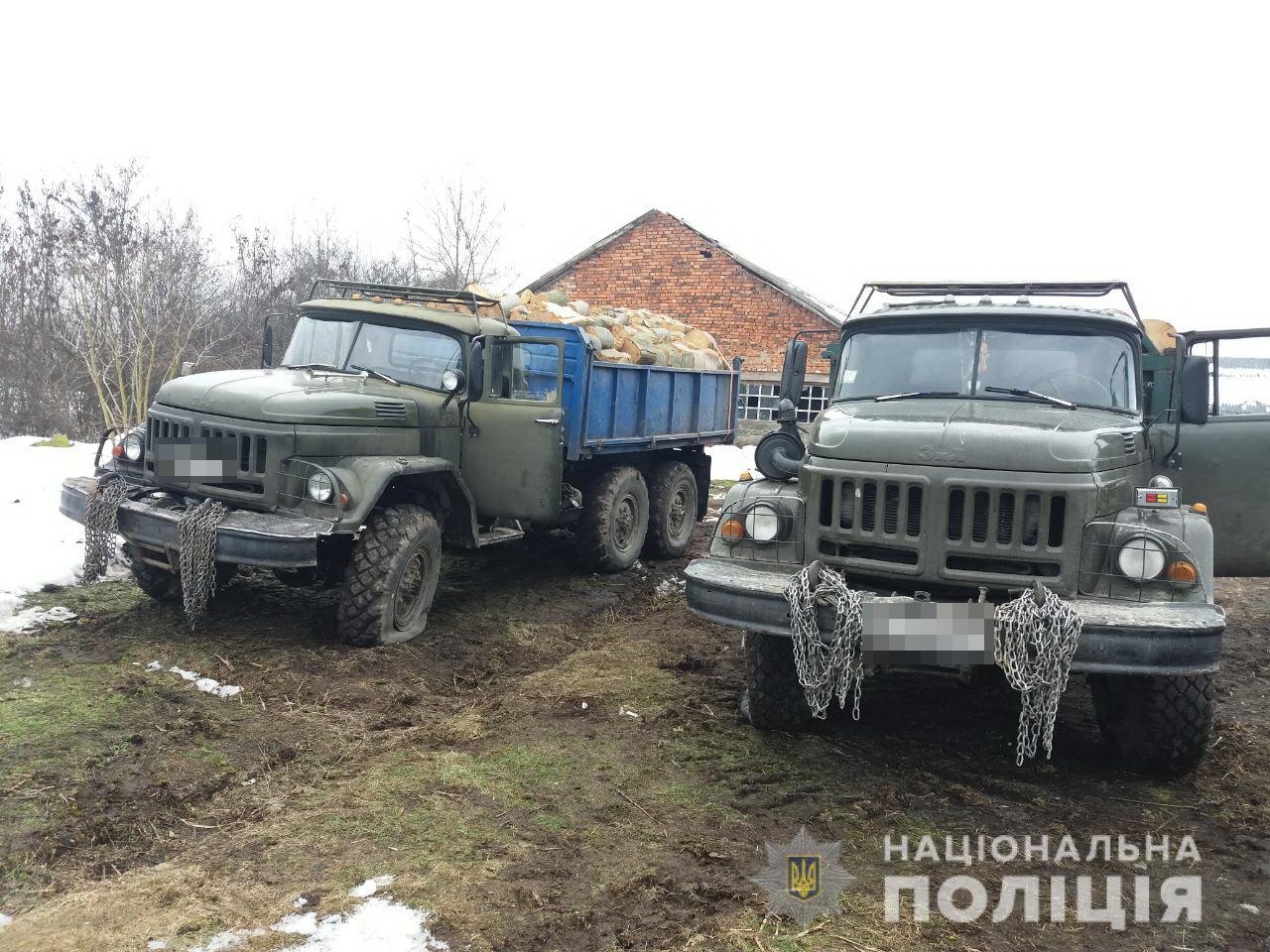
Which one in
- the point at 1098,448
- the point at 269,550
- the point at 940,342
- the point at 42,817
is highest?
the point at 940,342

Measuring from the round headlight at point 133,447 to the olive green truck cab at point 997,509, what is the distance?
4000 millimetres

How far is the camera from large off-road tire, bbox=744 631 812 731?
178 inches

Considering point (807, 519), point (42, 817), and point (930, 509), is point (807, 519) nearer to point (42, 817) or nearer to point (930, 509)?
point (930, 509)

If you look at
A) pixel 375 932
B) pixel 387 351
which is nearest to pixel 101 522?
pixel 387 351

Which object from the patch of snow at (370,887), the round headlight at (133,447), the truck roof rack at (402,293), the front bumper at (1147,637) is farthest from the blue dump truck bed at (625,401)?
the patch of snow at (370,887)

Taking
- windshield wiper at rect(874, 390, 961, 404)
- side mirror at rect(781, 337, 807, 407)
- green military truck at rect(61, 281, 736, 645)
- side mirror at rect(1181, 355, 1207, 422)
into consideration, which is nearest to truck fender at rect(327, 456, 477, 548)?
green military truck at rect(61, 281, 736, 645)

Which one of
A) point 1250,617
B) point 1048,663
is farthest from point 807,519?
point 1250,617

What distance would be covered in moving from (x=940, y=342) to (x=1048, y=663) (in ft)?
6.83

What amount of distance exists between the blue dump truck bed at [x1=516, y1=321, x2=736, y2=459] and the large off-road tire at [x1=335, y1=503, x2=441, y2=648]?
1.67m

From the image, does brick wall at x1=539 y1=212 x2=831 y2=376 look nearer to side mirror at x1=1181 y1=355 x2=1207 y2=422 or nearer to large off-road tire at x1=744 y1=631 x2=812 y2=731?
side mirror at x1=1181 y1=355 x2=1207 y2=422

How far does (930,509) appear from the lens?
13.3 feet

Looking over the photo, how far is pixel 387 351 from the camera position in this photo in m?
6.96

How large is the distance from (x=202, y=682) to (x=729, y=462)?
1375 centimetres

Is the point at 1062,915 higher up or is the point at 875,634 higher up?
the point at 875,634
